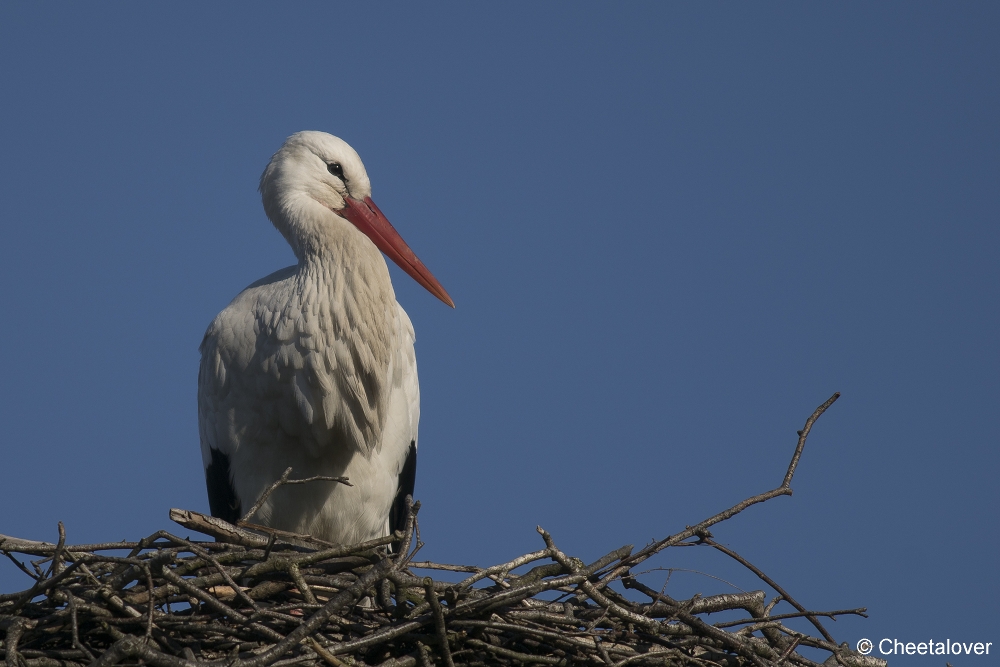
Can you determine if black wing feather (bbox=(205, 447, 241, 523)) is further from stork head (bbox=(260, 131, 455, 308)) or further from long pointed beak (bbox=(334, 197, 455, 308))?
long pointed beak (bbox=(334, 197, 455, 308))

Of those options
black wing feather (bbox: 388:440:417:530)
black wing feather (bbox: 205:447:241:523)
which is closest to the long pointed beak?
black wing feather (bbox: 388:440:417:530)

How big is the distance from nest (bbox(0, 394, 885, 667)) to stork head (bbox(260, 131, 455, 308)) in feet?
5.07

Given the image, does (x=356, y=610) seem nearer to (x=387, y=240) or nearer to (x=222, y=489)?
(x=222, y=489)

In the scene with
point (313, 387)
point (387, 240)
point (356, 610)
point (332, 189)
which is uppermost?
point (332, 189)

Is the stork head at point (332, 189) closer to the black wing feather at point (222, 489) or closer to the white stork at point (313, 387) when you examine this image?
the white stork at point (313, 387)

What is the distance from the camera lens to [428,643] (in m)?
2.57

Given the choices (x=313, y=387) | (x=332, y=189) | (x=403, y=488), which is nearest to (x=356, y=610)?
(x=313, y=387)

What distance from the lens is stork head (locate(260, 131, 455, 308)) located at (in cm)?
407

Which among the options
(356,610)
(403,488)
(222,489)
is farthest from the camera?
(403,488)

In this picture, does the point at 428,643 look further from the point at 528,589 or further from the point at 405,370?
the point at 405,370

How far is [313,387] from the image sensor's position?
3551 millimetres

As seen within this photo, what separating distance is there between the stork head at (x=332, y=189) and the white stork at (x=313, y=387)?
0.18 ft

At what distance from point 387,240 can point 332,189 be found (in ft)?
0.89

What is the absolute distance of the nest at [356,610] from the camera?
2.46 meters
